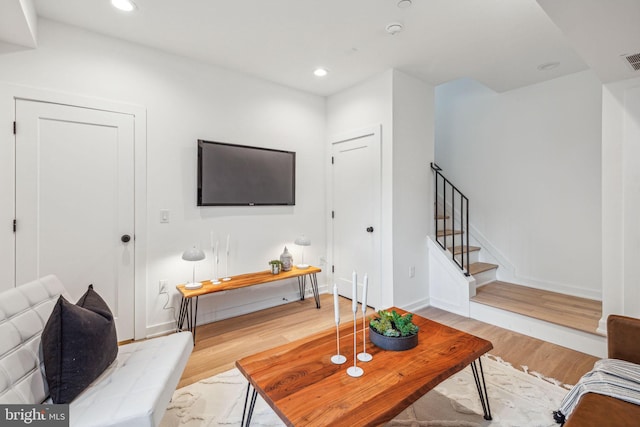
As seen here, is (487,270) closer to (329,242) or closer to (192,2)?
(329,242)

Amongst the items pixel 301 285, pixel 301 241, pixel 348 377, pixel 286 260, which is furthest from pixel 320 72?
pixel 348 377

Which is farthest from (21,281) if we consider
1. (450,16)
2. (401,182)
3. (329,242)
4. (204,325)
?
(450,16)

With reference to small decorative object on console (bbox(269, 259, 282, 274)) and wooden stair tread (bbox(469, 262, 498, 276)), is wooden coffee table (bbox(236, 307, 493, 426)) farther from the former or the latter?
wooden stair tread (bbox(469, 262, 498, 276))

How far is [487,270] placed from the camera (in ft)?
12.5

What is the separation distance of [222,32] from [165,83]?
787mm

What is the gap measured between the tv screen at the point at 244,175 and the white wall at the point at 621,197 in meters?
2.96

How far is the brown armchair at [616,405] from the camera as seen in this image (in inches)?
45.8

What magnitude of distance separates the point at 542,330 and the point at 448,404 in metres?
1.52

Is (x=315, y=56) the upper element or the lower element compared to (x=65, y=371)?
upper

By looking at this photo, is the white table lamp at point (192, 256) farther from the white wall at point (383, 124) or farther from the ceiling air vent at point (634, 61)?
the ceiling air vent at point (634, 61)

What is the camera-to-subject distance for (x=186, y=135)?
297 cm

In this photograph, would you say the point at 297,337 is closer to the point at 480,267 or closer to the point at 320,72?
the point at 480,267

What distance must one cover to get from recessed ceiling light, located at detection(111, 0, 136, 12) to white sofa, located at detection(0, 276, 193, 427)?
1.99 m

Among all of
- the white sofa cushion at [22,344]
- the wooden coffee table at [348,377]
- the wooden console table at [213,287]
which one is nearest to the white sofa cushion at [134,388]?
the white sofa cushion at [22,344]
